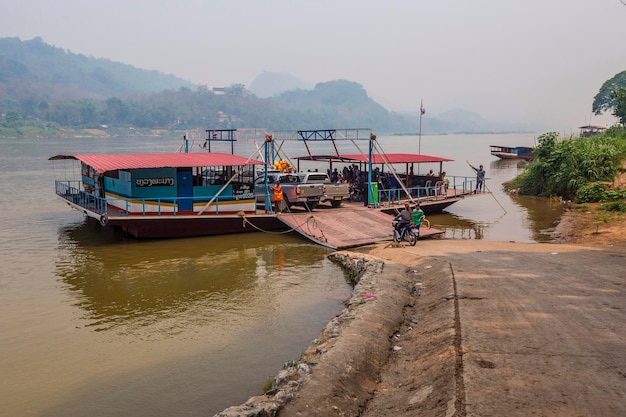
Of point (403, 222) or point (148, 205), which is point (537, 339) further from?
point (148, 205)

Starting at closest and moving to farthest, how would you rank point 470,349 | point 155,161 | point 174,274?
point 470,349
point 174,274
point 155,161

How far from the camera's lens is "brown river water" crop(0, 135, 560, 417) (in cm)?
946

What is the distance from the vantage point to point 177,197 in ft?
72.7

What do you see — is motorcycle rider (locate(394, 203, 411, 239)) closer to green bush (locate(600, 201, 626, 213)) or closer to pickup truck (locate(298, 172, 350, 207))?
pickup truck (locate(298, 172, 350, 207))

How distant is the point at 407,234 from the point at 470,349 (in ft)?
36.4

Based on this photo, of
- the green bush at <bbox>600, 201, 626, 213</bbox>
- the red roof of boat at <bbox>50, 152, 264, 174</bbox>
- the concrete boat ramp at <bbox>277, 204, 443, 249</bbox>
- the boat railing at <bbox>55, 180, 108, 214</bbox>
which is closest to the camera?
the concrete boat ramp at <bbox>277, 204, 443, 249</bbox>

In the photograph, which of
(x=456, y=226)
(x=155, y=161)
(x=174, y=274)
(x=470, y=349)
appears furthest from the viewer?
(x=456, y=226)

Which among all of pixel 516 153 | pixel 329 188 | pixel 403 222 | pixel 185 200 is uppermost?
pixel 516 153

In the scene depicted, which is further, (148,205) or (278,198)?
(278,198)

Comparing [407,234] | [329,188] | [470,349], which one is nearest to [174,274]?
[407,234]

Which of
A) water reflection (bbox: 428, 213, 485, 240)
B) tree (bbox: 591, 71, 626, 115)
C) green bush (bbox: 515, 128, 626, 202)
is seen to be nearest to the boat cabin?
water reflection (bbox: 428, 213, 485, 240)

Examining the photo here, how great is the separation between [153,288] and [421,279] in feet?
24.6

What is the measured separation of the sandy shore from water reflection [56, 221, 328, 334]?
3.72m

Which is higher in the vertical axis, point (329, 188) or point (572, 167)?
point (572, 167)
